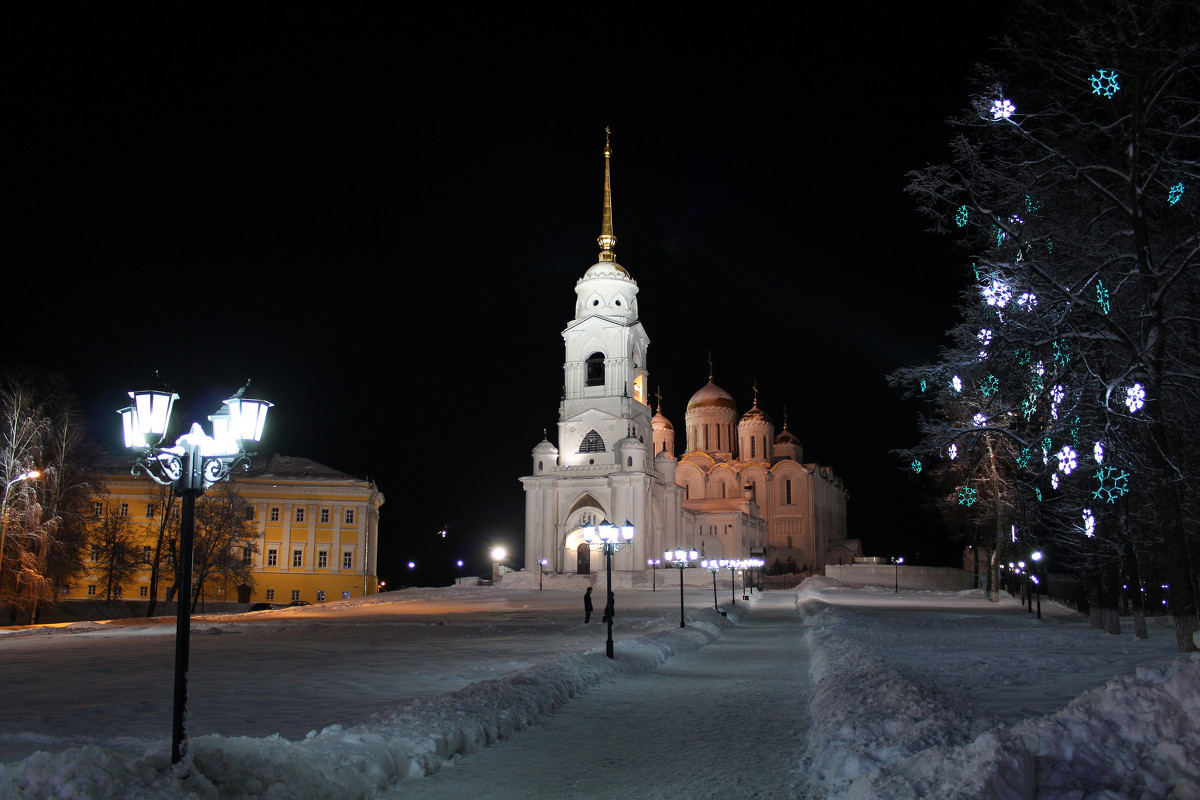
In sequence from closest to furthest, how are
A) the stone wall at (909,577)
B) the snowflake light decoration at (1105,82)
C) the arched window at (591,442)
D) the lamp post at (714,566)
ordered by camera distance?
the snowflake light decoration at (1105,82) → the lamp post at (714,566) → the arched window at (591,442) → the stone wall at (909,577)

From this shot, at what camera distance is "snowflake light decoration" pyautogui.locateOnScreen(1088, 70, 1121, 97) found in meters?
11.9

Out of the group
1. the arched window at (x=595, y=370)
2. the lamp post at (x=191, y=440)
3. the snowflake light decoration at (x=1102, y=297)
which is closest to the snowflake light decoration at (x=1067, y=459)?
the snowflake light decoration at (x=1102, y=297)

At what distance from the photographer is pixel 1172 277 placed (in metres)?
11.0

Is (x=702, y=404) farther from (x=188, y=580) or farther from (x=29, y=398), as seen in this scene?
(x=188, y=580)

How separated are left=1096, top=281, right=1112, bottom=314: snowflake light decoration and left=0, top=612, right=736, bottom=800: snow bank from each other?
918 centimetres

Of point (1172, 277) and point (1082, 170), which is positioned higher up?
point (1082, 170)

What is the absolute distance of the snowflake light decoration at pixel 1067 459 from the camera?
12828 millimetres

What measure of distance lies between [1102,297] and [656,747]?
853cm

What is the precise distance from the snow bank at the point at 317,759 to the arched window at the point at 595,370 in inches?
1954

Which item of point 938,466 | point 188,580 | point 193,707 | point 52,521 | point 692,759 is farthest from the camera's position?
point 938,466

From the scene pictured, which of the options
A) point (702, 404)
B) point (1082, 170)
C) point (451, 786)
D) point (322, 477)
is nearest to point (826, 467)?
point (702, 404)

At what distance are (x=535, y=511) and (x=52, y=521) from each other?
32993 millimetres

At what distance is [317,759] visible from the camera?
23.4ft

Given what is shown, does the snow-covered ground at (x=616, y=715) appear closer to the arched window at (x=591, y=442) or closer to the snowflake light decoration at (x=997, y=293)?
the snowflake light decoration at (x=997, y=293)
